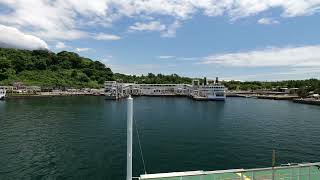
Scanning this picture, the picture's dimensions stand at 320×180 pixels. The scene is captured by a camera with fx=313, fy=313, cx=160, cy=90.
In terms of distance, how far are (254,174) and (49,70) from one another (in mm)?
177580

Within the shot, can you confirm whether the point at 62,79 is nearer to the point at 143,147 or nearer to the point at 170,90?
the point at 170,90

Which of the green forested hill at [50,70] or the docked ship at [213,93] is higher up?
the green forested hill at [50,70]

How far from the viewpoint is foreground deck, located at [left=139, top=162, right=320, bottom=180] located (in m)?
15.7

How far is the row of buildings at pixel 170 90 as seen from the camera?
129 metres

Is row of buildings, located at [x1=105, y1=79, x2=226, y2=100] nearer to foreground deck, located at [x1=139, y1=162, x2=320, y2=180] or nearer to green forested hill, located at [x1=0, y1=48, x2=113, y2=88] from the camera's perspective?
green forested hill, located at [x1=0, y1=48, x2=113, y2=88]

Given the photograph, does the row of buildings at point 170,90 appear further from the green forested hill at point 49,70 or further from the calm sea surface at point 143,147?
the calm sea surface at point 143,147

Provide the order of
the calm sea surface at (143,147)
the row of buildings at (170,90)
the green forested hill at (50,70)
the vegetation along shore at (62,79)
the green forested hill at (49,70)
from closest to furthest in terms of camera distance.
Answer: the calm sea surface at (143,147)
the row of buildings at (170,90)
the vegetation along shore at (62,79)
the green forested hill at (49,70)
the green forested hill at (50,70)

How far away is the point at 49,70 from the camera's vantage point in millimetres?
179500

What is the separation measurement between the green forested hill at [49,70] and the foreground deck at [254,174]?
147687 millimetres

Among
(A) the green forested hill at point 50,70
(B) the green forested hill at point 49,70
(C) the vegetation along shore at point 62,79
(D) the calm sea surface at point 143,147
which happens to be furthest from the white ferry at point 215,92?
(D) the calm sea surface at point 143,147

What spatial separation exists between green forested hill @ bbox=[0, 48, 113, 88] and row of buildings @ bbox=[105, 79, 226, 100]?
84.5ft

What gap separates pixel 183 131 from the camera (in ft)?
147

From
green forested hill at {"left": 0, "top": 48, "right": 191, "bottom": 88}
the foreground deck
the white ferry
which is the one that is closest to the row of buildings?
the white ferry

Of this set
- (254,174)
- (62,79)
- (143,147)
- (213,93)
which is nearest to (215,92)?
(213,93)
